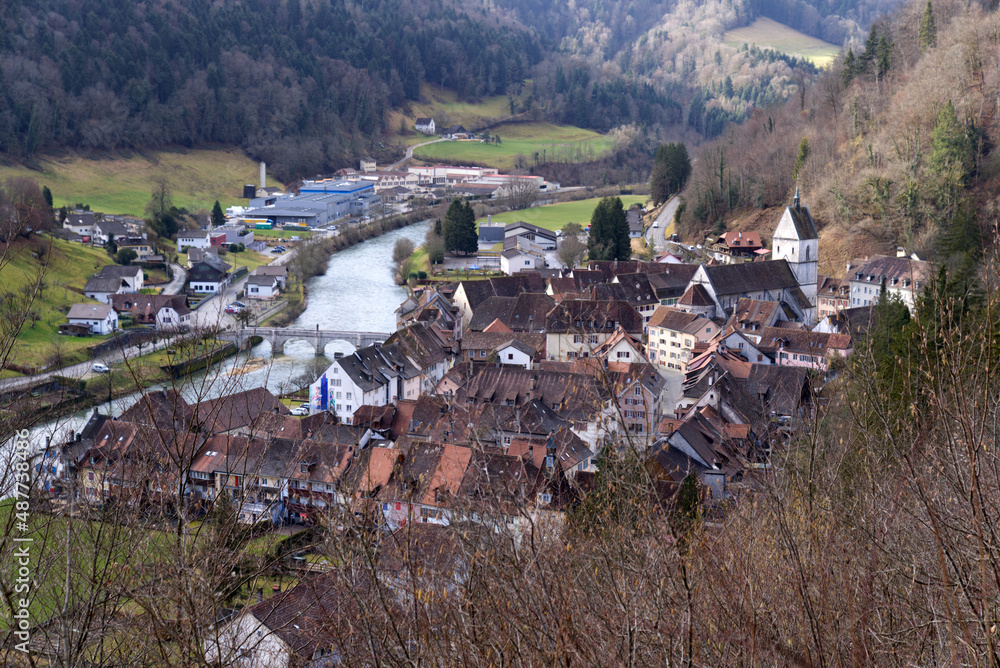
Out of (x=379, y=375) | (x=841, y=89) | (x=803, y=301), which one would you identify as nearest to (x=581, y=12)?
(x=841, y=89)

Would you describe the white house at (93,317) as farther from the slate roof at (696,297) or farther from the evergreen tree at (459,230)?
the slate roof at (696,297)

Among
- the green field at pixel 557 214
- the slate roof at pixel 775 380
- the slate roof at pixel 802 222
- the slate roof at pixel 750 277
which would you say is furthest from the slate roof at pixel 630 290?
the green field at pixel 557 214

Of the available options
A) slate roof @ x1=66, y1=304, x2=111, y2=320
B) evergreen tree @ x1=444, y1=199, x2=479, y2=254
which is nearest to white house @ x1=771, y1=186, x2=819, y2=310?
evergreen tree @ x1=444, y1=199, x2=479, y2=254

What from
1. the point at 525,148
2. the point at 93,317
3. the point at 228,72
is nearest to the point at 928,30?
the point at 93,317

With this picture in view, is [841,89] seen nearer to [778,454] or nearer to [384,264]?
[384,264]

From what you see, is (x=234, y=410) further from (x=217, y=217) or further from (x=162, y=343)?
(x=217, y=217)
